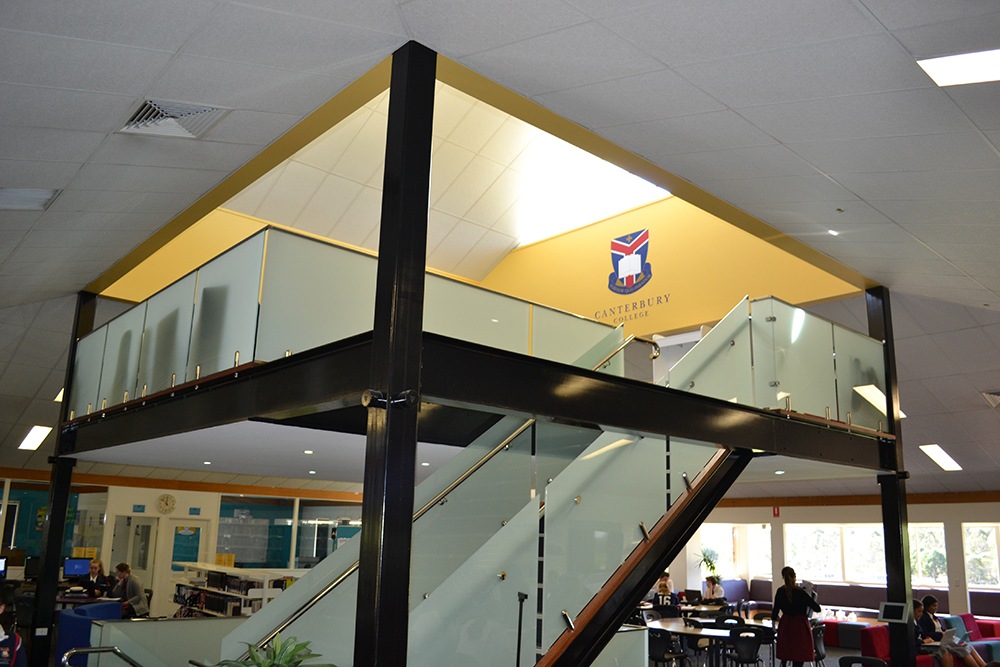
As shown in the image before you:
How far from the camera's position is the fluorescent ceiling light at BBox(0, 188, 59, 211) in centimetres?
652

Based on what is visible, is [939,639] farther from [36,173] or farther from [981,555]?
[36,173]

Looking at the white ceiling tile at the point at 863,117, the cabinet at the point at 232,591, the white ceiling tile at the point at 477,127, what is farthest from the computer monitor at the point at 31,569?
the white ceiling tile at the point at 863,117

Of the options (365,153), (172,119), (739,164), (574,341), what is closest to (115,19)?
(172,119)

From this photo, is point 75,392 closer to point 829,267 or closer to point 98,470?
point 98,470

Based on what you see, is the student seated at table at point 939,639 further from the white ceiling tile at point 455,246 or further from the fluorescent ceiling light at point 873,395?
the white ceiling tile at point 455,246

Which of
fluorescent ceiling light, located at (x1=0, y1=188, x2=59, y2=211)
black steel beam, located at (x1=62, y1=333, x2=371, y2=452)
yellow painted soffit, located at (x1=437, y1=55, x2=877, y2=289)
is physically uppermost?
yellow painted soffit, located at (x1=437, y1=55, x2=877, y2=289)

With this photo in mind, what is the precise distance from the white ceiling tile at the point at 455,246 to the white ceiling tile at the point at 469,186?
18.2 inches

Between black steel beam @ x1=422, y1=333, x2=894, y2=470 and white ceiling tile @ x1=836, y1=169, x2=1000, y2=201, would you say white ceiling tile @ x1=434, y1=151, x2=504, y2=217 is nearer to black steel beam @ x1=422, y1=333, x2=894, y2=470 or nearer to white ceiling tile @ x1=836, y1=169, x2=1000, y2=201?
black steel beam @ x1=422, y1=333, x2=894, y2=470

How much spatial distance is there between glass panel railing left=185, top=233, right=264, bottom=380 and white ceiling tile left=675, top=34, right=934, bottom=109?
11.3ft

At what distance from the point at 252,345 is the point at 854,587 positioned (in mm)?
16882

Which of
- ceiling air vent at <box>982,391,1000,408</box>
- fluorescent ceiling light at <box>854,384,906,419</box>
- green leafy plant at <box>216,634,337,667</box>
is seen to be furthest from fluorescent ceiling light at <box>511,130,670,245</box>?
green leafy plant at <box>216,634,337,667</box>

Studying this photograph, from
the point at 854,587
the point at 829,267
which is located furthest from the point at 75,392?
the point at 854,587

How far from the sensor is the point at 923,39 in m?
→ 4.26

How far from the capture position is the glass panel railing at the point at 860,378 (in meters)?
9.23
